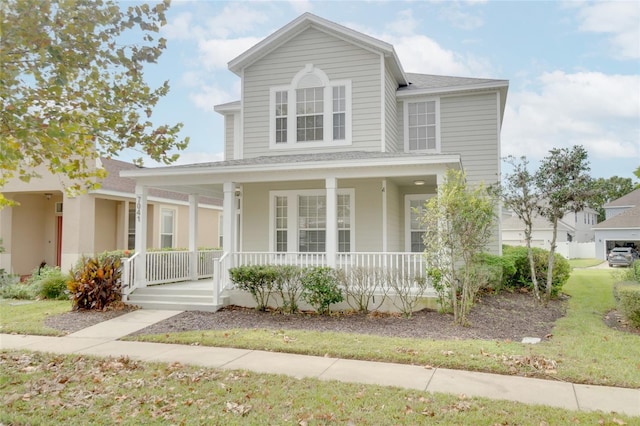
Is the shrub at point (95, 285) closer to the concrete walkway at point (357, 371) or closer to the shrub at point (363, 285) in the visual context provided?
the concrete walkway at point (357, 371)

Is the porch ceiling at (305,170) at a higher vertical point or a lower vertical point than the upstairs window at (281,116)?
lower

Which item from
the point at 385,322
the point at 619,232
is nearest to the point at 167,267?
the point at 385,322

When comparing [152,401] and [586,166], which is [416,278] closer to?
[586,166]

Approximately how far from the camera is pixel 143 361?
6504 millimetres

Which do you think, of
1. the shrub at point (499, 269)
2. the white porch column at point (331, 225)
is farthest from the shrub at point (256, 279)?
the shrub at point (499, 269)

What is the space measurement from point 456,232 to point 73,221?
41.7ft

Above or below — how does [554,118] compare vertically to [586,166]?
above

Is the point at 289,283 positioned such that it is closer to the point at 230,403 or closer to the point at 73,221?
the point at 230,403

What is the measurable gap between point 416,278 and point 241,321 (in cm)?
390

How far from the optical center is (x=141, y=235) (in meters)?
11.6

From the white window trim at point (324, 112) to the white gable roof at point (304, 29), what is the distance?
110 centimetres

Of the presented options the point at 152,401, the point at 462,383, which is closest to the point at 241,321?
the point at 152,401

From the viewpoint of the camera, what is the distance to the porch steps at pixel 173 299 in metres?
10.8

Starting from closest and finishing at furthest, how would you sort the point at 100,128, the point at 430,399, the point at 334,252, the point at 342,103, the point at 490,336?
1. the point at 430,399
2. the point at 100,128
3. the point at 490,336
4. the point at 334,252
5. the point at 342,103
